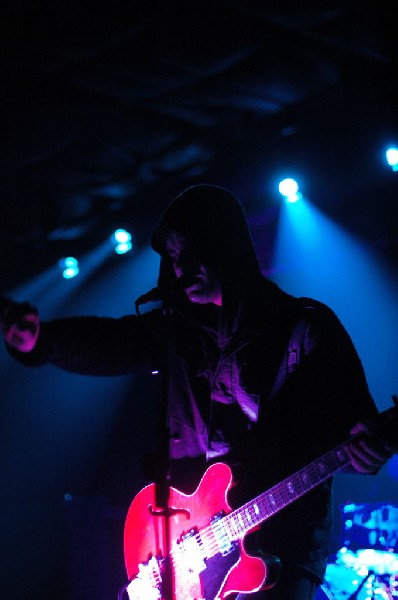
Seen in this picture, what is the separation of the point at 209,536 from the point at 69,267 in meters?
4.78

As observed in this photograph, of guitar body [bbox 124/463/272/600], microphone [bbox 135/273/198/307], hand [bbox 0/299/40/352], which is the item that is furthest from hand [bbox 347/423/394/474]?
hand [bbox 0/299/40/352]

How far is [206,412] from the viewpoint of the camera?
2996 millimetres

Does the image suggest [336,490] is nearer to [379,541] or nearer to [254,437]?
[379,541]

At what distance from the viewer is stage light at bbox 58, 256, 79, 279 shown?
21.9 feet

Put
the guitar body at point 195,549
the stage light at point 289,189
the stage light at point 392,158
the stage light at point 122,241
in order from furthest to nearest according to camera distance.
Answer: the stage light at point 122,241 → the stage light at point 289,189 → the stage light at point 392,158 → the guitar body at point 195,549

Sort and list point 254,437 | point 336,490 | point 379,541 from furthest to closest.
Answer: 1. point 336,490
2. point 379,541
3. point 254,437

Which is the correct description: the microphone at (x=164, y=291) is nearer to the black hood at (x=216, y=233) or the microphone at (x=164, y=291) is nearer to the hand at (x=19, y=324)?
the hand at (x=19, y=324)

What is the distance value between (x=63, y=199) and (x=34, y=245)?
100cm

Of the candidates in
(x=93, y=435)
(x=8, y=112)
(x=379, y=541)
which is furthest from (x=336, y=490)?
(x=8, y=112)

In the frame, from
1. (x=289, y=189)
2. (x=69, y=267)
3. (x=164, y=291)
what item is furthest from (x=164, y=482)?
(x=69, y=267)

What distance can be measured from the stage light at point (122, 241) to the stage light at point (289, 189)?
188 cm

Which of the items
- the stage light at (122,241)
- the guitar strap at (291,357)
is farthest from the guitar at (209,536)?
the stage light at (122,241)

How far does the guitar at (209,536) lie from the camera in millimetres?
2381

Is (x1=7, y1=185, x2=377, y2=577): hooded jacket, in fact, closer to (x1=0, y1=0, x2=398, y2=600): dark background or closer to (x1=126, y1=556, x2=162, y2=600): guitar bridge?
(x1=126, y1=556, x2=162, y2=600): guitar bridge
